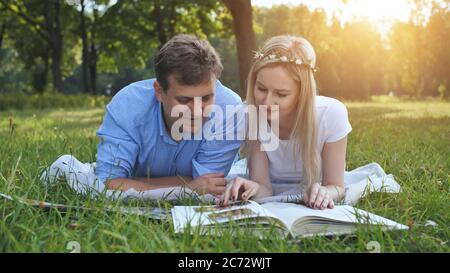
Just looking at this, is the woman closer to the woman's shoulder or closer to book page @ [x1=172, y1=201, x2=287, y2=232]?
the woman's shoulder

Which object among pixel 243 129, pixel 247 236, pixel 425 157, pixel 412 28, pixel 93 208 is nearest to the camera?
pixel 247 236

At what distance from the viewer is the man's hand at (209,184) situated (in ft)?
11.0

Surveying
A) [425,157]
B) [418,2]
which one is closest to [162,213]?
[425,157]

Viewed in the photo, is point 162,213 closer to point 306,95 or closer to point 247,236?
point 247,236

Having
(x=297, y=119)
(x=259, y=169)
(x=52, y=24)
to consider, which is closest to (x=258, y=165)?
(x=259, y=169)

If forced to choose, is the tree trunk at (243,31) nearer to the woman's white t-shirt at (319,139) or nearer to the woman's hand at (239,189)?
the woman's white t-shirt at (319,139)

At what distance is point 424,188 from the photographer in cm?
346

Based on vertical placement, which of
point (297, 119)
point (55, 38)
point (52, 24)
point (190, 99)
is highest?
point (52, 24)

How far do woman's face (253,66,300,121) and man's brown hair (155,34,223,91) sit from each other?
0.30 meters

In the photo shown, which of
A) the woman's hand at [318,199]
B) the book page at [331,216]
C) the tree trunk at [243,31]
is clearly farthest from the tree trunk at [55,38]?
the book page at [331,216]

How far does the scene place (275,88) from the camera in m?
3.33

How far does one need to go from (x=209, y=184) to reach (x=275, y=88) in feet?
2.31

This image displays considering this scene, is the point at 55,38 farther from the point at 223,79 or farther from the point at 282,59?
the point at 282,59

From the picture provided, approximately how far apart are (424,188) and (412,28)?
94.5 ft
